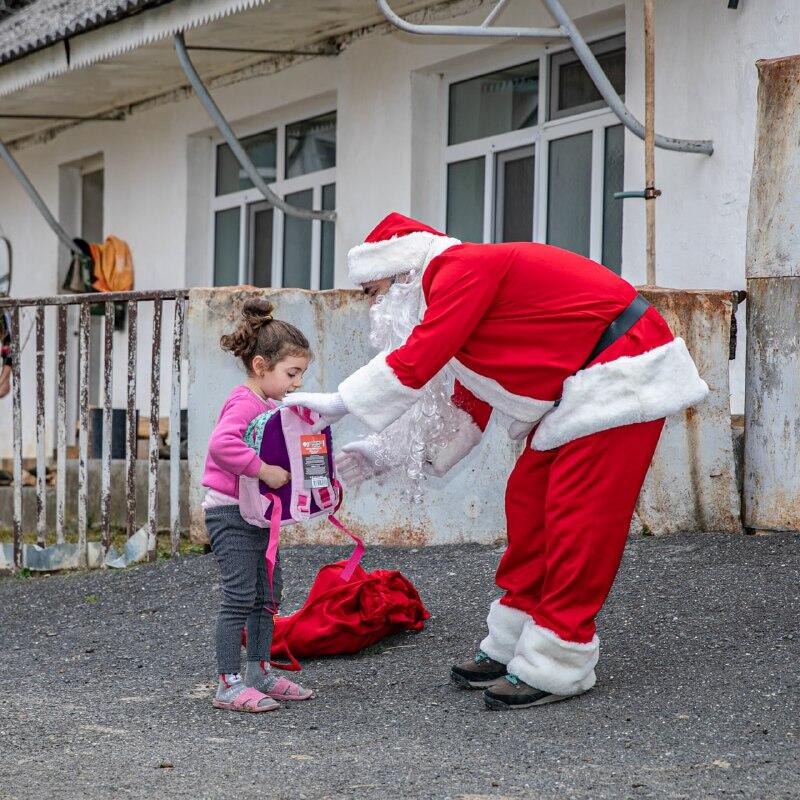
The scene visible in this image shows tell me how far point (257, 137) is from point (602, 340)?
761 centimetres

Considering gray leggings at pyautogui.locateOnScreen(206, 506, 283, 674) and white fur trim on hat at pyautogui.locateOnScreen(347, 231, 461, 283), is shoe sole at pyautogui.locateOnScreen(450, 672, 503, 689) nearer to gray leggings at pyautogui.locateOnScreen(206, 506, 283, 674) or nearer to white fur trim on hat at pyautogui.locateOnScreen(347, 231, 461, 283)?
gray leggings at pyautogui.locateOnScreen(206, 506, 283, 674)

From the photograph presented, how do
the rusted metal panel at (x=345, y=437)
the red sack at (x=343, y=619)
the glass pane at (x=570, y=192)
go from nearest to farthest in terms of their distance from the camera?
the red sack at (x=343, y=619) → the rusted metal panel at (x=345, y=437) → the glass pane at (x=570, y=192)

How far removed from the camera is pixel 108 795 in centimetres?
337

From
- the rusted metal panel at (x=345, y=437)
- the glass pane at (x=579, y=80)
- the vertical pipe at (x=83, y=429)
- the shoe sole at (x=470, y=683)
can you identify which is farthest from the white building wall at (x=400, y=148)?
the shoe sole at (x=470, y=683)

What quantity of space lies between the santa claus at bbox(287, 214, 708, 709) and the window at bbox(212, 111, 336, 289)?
246 inches

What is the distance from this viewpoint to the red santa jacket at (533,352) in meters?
4.06

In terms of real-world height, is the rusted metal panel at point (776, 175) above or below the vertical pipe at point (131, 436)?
above

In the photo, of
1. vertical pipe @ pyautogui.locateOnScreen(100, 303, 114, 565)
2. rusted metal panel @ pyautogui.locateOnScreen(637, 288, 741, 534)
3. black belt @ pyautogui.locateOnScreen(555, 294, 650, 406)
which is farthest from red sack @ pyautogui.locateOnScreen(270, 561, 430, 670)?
vertical pipe @ pyautogui.locateOnScreen(100, 303, 114, 565)

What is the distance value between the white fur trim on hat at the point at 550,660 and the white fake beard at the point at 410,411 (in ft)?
2.16

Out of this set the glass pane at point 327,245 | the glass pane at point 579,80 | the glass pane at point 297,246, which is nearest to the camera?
the glass pane at point 579,80

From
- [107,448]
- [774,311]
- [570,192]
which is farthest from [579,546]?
[570,192]

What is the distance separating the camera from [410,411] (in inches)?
173

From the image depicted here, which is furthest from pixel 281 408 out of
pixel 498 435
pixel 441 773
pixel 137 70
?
pixel 137 70

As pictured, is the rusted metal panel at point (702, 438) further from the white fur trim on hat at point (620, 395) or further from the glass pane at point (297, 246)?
the glass pane at point (297, 246)
